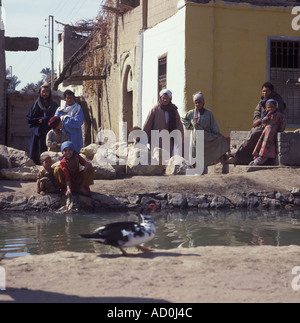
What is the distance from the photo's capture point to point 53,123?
11516 millimetres

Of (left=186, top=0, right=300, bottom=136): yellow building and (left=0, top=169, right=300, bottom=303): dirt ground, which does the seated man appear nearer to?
(left=186, top=0, right=300, bottom=136): yellow building

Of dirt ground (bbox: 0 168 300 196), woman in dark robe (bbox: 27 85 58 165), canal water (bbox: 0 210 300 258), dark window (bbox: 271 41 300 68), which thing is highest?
dark window (bbox: 271 41 300 68)

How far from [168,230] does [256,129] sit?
5024 mm

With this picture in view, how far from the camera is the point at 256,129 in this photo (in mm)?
12359

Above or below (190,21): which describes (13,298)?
below

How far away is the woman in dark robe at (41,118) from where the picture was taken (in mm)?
12633

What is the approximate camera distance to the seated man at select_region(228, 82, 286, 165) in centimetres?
1225

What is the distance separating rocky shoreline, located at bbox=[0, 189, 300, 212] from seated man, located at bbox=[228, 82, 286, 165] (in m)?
2.21

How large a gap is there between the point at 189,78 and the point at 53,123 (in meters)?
4.31

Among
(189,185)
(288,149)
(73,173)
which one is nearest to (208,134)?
(288,149)

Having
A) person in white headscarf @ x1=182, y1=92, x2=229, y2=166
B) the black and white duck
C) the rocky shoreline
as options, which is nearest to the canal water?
the rocky shoreline

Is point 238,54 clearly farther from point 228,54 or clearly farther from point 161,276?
point 161,276
